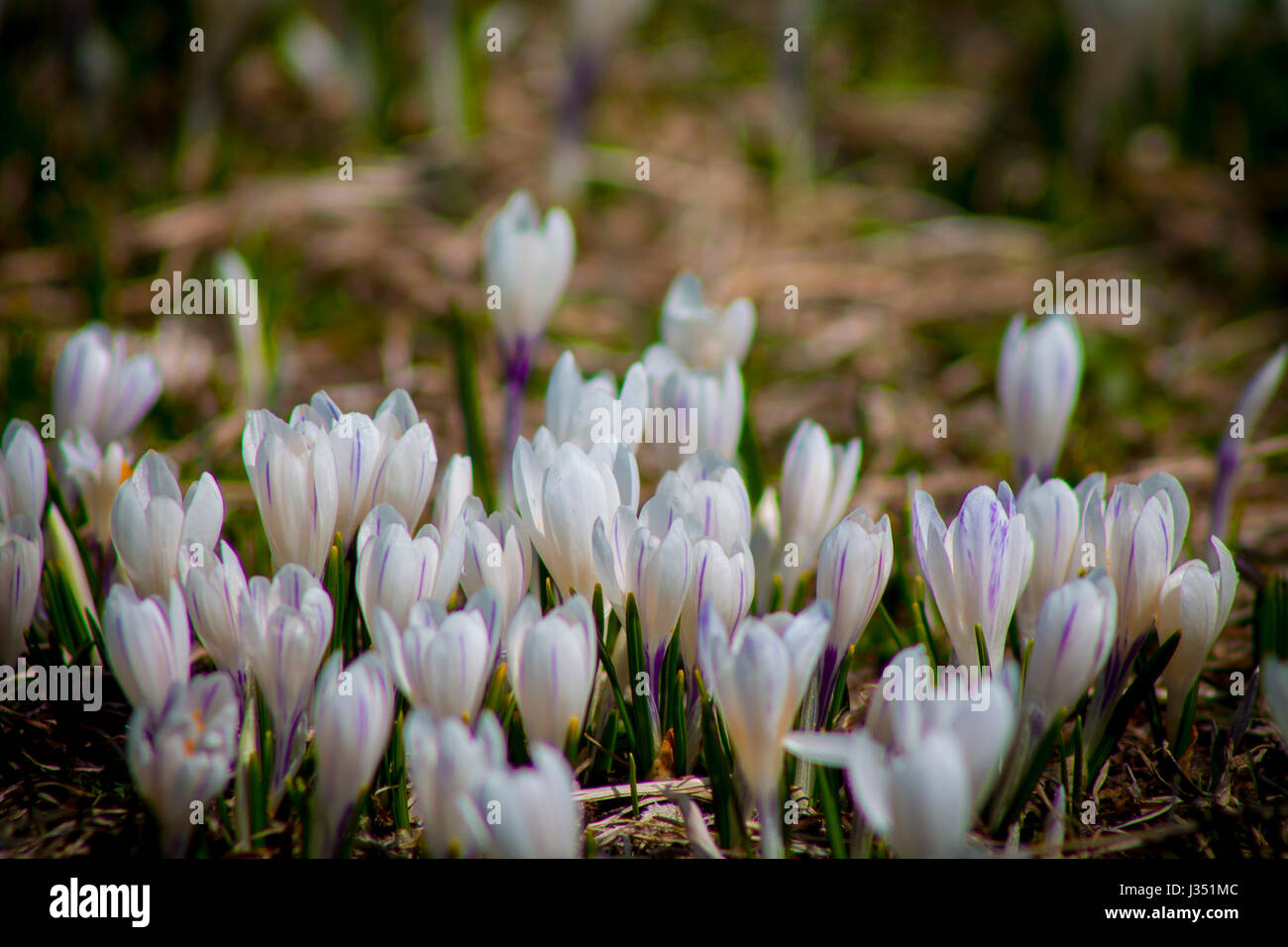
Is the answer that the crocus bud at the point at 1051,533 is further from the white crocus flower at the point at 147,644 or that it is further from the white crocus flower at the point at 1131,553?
the white crocus flower at the point at 147,644

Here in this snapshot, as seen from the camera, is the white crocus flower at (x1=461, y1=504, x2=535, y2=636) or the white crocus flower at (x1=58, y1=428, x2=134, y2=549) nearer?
the white crocus flower at (x1=461, y1=504, x2=535, y2=636)

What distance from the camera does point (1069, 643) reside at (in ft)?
3.89

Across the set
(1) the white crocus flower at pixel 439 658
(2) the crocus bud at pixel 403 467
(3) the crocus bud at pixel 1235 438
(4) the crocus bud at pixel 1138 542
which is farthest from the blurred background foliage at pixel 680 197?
(1) the white crocus flower at pixel 439 658

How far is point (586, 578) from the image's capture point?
1361mm

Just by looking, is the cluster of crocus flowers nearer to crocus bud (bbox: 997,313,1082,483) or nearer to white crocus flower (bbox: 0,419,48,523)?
white crocus flower (bbox: 0,419,48,523)

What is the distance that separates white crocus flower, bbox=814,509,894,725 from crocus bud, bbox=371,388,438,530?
51cm

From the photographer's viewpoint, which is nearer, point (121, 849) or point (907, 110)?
point (121, 849)

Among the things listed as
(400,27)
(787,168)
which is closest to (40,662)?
(787,168)

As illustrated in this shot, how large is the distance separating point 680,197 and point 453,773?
9.48 ft

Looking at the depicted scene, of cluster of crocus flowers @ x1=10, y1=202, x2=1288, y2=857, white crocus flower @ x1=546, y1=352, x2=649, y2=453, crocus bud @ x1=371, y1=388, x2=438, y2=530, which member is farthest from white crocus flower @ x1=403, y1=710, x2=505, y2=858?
white crocus flower @ x1=546, y1=352, x2=649, y2=453

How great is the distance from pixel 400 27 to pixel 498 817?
376cm

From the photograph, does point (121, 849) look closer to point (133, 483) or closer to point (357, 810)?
point (357, 810)

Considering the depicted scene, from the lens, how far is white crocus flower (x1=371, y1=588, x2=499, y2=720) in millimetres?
1123

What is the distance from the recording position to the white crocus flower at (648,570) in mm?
1239
